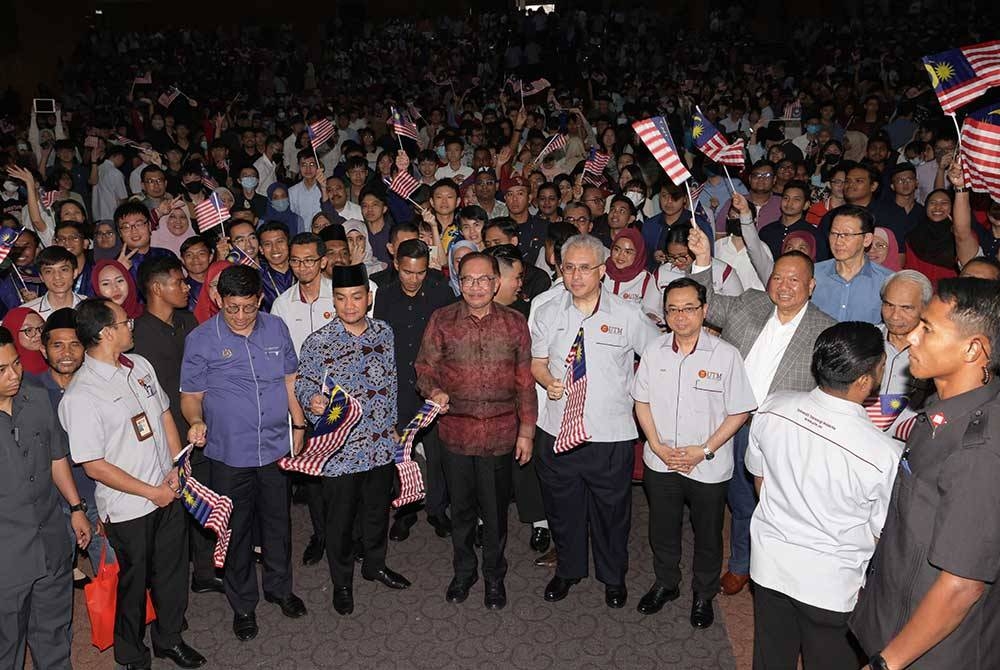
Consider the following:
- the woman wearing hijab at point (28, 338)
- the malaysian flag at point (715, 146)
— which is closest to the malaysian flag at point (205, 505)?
the woman wearing hijab at point (28, 338)

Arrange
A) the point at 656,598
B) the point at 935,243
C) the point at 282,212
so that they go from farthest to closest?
1. the point at 282,212
2. the point at 935,243
3. the point at 656,598

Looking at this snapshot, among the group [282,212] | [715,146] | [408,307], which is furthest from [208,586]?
[715,146]

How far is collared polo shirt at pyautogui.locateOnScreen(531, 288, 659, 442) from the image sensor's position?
4.36 m

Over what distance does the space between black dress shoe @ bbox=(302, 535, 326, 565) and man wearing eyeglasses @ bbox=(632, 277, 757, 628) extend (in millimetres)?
2033

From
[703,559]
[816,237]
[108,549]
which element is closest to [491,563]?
[703,559]

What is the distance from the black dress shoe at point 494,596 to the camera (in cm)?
452

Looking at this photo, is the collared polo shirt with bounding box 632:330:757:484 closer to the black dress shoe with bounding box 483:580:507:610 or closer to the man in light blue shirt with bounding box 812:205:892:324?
the man in light blue shirt with bounding box 812:205:892:324

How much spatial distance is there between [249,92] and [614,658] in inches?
801

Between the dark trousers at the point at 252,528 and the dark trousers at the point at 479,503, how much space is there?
941mm

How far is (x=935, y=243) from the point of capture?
606 cm

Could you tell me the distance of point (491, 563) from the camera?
4527 mm

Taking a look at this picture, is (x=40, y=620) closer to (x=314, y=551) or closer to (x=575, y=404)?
(x=314, y=551)

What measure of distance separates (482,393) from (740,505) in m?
1.63

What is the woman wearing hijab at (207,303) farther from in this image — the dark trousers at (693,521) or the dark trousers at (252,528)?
the dark trousers at (693,521)
